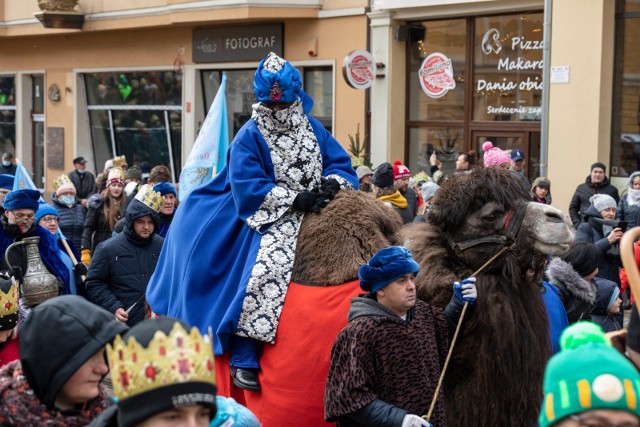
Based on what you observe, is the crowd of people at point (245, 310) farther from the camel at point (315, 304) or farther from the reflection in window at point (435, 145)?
the reflection in window at point (435, 145)

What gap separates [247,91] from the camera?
71.8ft

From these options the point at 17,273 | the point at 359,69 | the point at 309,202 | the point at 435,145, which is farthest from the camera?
the point at 435,145

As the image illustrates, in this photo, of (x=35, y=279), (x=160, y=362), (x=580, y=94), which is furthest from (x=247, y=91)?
(x=160, y=362)

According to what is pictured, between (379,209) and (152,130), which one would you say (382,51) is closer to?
(152,130)

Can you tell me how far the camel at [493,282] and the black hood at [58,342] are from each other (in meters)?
2.23

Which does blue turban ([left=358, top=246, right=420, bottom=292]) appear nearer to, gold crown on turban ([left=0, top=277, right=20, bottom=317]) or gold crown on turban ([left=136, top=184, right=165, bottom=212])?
gold crown on turban ([left=0, top=277, right=20, bottom=317])

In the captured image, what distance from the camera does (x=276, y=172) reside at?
5984 millimetres

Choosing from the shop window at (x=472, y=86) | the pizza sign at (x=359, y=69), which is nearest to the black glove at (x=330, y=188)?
the shop window at (x=472, y=86)

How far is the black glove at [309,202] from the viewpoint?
18.7ft

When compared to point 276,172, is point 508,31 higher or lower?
higher

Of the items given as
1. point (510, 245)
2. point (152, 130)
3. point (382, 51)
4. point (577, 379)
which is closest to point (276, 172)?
point (510, 245)

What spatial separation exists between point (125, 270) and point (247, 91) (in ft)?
45.4

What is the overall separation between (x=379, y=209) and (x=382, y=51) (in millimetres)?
13360

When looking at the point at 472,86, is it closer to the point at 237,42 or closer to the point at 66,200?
the point at 237,42
